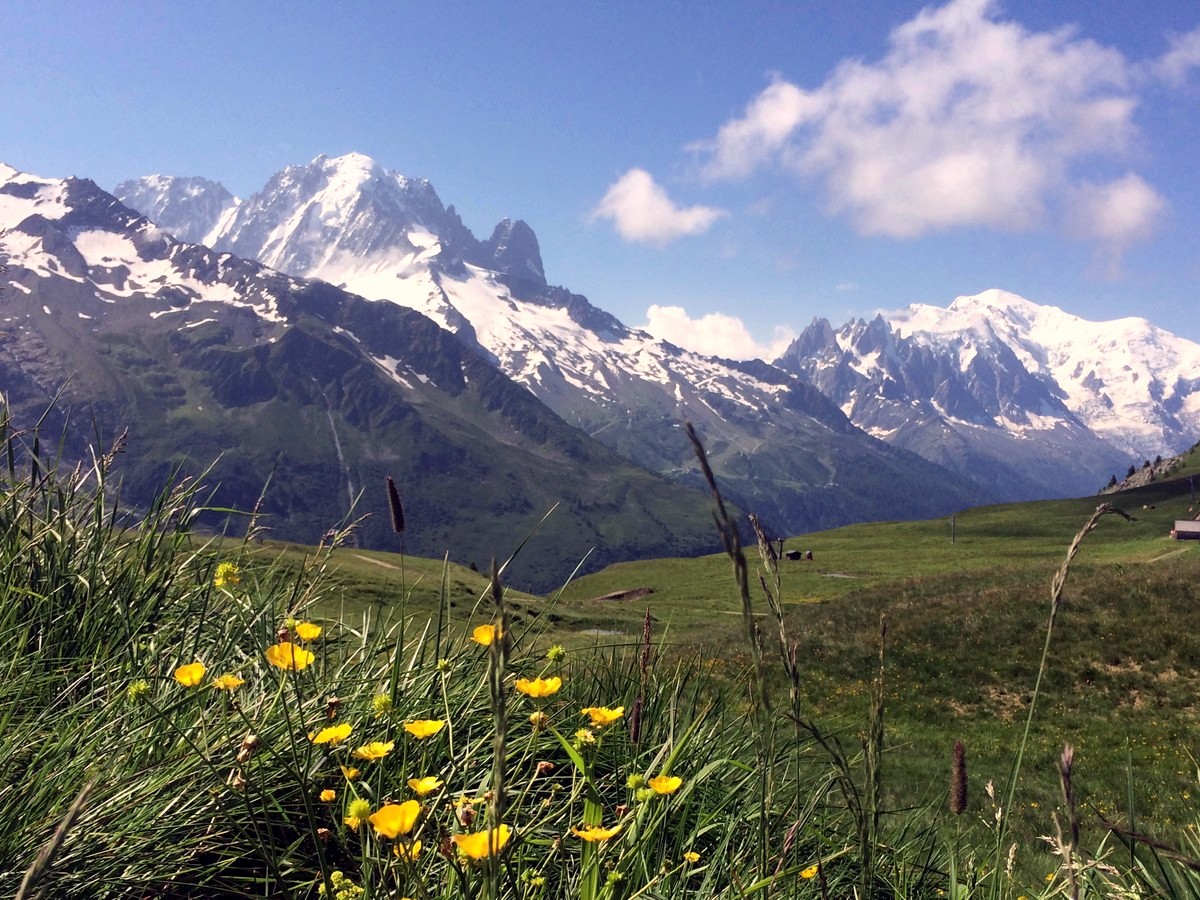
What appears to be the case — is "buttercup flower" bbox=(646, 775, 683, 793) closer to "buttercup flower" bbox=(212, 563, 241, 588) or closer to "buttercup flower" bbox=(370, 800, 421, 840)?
"buttercup flower" bbox=(370, 800, 421, 840)

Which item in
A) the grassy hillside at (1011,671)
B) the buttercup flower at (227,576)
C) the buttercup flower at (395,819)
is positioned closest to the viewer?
the buttercup flower at (395,819)

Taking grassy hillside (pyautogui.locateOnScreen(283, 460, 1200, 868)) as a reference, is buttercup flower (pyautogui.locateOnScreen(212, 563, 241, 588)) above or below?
above

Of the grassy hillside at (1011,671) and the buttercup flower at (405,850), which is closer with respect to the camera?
the buttercup flower at (405,850)

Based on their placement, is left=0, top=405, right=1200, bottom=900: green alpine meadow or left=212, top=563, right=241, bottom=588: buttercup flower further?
left=212, top=563, right=241, bottom=588: buttercup flower

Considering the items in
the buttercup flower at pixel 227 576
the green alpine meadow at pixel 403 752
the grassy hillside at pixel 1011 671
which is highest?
the buttercup flower at pixel 227 576

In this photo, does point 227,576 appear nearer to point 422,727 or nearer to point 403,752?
point 403,752

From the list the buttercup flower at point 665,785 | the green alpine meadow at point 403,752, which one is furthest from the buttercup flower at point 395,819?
the buttercup flower at point 665,785

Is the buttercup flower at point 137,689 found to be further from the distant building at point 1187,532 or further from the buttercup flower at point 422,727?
the distant building at point 1187,532

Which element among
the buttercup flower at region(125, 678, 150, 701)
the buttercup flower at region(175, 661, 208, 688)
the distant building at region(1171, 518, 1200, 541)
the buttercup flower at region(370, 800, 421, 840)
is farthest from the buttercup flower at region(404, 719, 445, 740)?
the distant building at region(1171, 518, 1200, 541)

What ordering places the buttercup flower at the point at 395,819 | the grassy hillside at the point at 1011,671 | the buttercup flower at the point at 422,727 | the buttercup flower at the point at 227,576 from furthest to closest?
the grassy hillside at the point at 1011,671 → the buttercup flower at the point at 227,576 → the buttercup flower at the point at 422,727 → the buttercup flower at the point at 395,819

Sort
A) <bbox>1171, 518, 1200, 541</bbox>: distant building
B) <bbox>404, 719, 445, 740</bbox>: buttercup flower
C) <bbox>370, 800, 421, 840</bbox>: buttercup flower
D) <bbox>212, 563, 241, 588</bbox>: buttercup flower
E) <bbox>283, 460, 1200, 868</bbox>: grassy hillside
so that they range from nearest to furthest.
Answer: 1. <bbox>370, 800, 421, 840</bbox>: buttercup flower
2. <bbox>404, 719, 445, 740</bbox>: buttercup flower
3. <bbox>212, 563, 241, 588</bbox>: buttercup flower
4. <bbox>283, 460, 1200, 868</bbox>: grassy hillside
5. <bbox>1171, 518, 1200, 541</bbox>: distant building

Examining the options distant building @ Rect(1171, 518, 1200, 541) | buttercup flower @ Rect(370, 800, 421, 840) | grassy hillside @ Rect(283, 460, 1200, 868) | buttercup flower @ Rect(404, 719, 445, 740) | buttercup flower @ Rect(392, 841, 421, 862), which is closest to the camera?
buttercup flower @ Rect(370, 800, 421, 840)

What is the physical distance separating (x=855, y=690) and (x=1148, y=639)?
9689 mm

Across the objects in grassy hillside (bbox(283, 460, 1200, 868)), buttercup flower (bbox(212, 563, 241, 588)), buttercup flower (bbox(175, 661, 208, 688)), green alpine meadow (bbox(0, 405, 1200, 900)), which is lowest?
grassy hillside (bbox(283, 460, 1200, 868))
